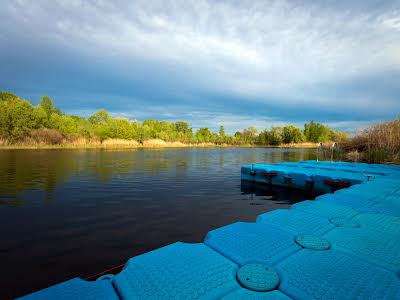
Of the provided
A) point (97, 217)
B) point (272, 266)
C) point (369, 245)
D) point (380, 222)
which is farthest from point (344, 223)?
point (97, 217)

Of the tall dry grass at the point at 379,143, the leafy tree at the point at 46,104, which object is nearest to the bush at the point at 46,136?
the leafy tree at the point at 46,104

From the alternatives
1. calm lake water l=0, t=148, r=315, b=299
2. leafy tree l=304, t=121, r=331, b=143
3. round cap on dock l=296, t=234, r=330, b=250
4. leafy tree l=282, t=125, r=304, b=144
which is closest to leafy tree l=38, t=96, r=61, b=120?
calm lake water l=0, t=148, r=315, b=299

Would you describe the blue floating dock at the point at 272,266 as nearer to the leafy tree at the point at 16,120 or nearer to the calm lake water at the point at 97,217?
the calm lake water at the point at 97,217

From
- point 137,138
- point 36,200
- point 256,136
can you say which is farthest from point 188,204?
point 256,136

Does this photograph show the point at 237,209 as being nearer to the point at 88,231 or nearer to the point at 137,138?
the point at 88,231

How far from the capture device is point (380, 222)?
355 centimetres

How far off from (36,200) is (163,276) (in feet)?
25.5

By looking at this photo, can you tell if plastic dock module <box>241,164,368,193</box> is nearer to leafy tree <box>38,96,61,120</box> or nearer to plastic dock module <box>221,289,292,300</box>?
plastic dock module <box>221,289,292,300</box>

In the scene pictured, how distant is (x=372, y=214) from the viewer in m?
3.98

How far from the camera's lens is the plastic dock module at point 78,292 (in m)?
1.69

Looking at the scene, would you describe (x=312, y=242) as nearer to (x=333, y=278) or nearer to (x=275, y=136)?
(x=333, y=278)

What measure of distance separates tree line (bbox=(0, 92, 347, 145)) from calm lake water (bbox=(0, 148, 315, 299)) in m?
22.0

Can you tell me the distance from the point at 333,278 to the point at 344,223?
1814 millimetres

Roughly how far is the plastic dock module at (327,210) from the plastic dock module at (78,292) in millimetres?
3683
